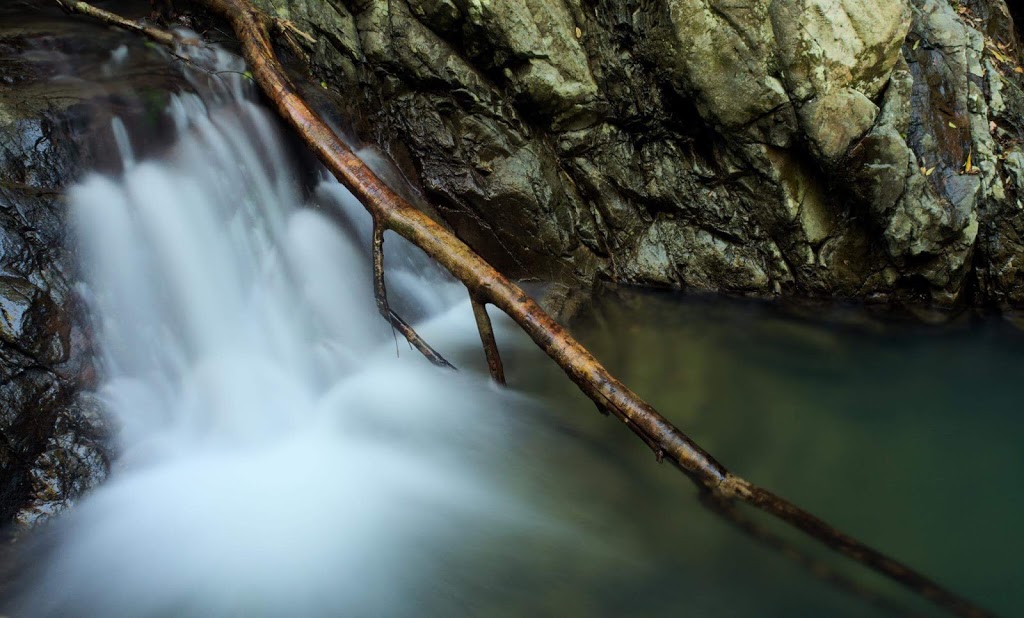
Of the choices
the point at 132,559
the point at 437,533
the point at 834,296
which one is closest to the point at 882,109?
the point at 834,296

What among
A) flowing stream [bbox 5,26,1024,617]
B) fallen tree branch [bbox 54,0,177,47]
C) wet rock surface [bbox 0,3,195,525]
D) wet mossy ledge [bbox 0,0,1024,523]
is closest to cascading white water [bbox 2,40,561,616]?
flowing stream [bbox 5,26,1024,617]

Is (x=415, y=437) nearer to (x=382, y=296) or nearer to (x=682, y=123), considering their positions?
(x=382, y=296)

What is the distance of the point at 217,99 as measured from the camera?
4.88 m

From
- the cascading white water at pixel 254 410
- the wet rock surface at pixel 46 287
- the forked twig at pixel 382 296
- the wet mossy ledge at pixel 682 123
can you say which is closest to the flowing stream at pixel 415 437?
the cascading white water at pixel 254 410

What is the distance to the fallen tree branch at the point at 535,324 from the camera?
275 cm

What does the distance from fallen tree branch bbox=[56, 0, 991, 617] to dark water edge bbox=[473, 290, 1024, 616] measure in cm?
16

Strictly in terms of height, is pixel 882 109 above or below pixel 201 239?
above

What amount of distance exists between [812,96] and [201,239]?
4944 millimetres

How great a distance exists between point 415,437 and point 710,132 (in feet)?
12.6

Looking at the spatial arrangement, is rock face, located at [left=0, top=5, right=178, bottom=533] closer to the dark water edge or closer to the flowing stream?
the flowing stream

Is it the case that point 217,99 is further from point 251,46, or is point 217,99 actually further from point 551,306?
point 551,306

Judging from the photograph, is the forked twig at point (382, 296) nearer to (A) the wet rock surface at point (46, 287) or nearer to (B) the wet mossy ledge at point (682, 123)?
(A) the wet rock surface at point (46, 287)

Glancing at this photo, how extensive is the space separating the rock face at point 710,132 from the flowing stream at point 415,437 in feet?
2.48

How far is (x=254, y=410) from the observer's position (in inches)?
151
